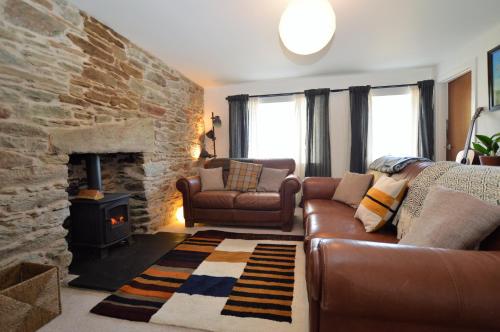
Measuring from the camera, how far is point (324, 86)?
403 centimetres

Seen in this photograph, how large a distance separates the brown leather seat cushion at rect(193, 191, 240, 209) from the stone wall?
1278 mm

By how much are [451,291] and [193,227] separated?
114 inches

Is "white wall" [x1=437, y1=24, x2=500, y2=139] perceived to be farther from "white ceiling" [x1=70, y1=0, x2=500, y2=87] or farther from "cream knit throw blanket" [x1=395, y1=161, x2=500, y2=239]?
"cream knit throw blanket" [x1=395, y1=161, x2=500, y2=239]

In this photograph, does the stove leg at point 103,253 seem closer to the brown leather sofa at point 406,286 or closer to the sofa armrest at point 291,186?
the sofa armrest at point 291,186

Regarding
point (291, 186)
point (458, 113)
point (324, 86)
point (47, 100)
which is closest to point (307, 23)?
point (291, 186)

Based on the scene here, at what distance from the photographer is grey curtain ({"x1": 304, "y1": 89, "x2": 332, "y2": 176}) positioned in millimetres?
3973

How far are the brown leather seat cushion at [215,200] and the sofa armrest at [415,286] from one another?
7.57ft

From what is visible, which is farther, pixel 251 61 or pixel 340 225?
pixel 251 61

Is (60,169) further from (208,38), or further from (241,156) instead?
(241,156)

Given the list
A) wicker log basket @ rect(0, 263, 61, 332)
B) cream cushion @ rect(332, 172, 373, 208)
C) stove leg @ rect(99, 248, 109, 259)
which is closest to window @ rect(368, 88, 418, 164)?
cream cushion @ rect(332, 172, 373, 208)

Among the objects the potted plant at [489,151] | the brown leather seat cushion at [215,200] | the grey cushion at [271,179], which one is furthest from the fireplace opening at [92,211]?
the potted plant at [489,151]

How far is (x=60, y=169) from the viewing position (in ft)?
6.21

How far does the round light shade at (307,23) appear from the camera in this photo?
158 cm

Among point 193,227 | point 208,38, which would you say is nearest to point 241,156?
point 193,227
